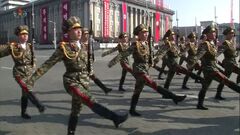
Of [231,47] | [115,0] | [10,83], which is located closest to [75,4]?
[115,0]

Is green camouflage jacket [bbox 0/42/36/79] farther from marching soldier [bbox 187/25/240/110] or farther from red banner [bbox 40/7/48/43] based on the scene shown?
red banner [bbox 40/7/48/43]

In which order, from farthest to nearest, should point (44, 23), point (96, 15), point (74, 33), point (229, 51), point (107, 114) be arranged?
point (96, 15), point (44, 23), point (229, 51), point (74, 33), point (107, 114)

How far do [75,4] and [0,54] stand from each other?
261 ft

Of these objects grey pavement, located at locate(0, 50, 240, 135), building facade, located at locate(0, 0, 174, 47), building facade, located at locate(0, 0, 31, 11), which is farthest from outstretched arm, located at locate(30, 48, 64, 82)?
building facade, located at locate(0, 0, 31, 11)

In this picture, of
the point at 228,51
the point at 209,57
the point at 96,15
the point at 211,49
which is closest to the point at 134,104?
the point at 209,57

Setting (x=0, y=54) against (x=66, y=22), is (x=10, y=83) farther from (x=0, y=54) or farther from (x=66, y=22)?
(x=66, y=22)

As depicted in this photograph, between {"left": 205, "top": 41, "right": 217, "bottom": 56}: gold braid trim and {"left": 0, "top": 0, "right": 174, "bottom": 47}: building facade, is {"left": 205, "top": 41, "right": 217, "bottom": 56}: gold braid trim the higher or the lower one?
the lower one

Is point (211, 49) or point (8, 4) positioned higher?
point (8, 4)

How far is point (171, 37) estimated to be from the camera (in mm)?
11188

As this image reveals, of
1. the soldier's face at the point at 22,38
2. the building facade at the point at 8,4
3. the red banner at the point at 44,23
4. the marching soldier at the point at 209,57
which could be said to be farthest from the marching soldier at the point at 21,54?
the building facade at the point at 8,4

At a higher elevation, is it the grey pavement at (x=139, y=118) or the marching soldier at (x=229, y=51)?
the marching soldier at (x=229, y=51)

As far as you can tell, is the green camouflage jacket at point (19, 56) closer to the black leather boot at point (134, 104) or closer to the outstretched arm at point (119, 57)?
the outstretched arm at point (119, 57)

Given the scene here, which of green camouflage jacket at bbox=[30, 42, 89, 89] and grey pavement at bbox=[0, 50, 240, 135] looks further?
grey pavement at bbox=[0, 50, 240, 135]

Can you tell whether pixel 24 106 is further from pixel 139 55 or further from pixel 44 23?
pixel 44 23
